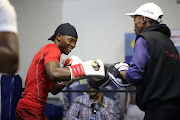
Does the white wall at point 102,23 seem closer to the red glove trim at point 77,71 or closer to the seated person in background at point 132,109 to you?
the seated person in background at point 132,109

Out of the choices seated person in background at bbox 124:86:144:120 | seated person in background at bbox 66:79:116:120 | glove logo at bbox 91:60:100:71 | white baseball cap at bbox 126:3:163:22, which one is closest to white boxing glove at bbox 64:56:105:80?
glove logo at bbox 91:60:100:71

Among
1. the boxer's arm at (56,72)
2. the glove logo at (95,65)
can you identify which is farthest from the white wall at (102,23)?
the boxer's arm at (56,72)

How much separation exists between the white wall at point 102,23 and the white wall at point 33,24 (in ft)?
0.91

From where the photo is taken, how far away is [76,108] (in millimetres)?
3670

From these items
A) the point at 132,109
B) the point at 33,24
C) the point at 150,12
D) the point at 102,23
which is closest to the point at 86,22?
the point at 102,23

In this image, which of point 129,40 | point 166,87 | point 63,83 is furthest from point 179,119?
point 129,40

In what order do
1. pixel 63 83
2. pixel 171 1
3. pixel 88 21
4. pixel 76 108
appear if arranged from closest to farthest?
pixel 63 83 < pixel 76 108 < pixel 171 1 < pixel 88 21

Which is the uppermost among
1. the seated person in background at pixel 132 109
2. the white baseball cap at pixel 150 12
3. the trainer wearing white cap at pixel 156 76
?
the white baseball cap at pixel 150 12

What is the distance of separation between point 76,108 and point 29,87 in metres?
1.75

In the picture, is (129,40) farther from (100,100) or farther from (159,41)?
(159,41)

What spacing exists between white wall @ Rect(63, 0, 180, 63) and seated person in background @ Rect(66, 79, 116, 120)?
892mm

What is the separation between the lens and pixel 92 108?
359cm

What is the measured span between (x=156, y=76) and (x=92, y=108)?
6.50 ft

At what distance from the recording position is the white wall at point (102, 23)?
4.48 meters
